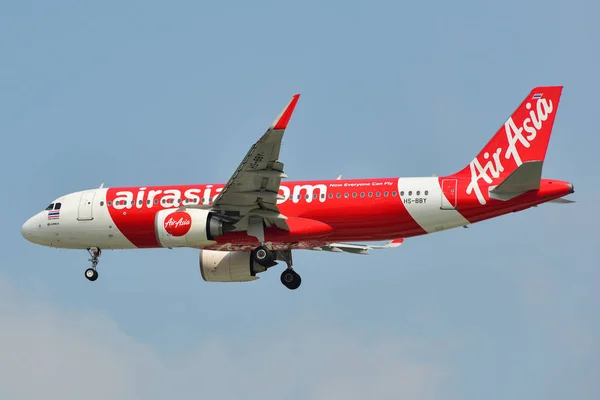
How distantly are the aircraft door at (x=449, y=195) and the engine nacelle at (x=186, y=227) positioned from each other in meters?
8.12

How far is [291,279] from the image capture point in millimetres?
49438

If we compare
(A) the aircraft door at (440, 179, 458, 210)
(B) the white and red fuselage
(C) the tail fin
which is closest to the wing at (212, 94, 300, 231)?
(B) the white and red fuselage

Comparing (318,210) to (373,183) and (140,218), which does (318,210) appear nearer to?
(373,183)

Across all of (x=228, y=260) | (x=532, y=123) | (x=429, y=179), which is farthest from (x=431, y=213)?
(x=228, y=260)

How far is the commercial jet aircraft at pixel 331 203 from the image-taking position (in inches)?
1724

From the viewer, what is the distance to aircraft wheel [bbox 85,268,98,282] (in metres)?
49.0

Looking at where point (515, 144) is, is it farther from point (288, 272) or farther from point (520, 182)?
point (288, 272)

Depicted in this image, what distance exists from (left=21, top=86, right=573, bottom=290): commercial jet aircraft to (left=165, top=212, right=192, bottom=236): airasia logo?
0.12 feet

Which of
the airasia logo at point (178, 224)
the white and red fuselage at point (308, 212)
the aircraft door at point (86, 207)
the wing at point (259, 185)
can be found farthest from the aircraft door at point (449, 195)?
the aircraft door at point (86, 207)

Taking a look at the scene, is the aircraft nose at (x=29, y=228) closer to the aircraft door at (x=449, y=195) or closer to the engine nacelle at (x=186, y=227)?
the engine nacelle at (x=186, y=227)

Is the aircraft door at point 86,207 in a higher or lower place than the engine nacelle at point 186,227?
higher

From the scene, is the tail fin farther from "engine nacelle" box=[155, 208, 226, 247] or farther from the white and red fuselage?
"engine nacelle" box=[155, 208, 226, 247]

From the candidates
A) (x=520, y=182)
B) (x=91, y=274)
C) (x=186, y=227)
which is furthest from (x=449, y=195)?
(x=91, y=274)

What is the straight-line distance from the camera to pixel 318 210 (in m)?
45.8
